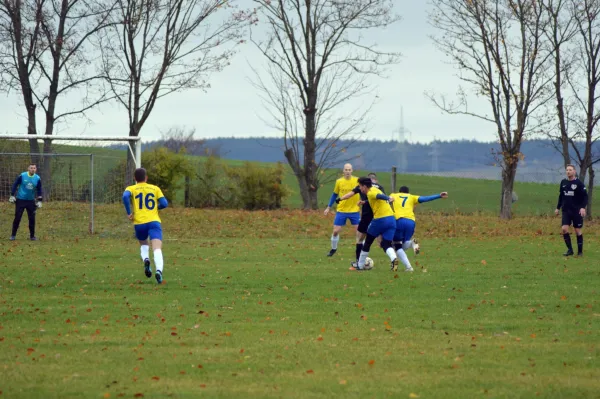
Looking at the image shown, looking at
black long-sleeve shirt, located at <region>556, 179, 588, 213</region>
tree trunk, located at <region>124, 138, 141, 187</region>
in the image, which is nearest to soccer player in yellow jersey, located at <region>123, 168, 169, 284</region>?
black long-sleeve shirt, located at <region>556, 179, 588, 213</region>

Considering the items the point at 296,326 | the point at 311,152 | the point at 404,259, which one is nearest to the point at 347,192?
the point at 404,259

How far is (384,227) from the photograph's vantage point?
604 inches

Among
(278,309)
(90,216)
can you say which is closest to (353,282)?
(278,309)

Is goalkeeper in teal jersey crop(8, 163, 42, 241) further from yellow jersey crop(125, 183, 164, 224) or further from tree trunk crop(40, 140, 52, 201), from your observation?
yellow jersey crop(125, 183, 164, 224)

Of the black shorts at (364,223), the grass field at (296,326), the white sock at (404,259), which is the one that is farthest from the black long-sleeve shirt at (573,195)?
the white sock at (404,259)

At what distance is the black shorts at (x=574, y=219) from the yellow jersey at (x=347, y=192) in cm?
463

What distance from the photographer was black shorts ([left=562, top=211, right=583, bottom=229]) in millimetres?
18891

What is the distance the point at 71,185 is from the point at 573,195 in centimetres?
1458

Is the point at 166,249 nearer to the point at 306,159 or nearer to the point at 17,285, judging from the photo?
the point at 17,285

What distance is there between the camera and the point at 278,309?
436 inches

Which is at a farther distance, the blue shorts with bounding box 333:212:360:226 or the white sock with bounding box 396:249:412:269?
the blue shorts with bounding box 333:212:360:226

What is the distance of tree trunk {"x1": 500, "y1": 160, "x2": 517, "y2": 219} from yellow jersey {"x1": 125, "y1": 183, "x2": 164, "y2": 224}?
67.9 ft

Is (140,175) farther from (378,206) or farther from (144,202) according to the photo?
(378,206)

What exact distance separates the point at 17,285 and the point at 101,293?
1.71 meters
